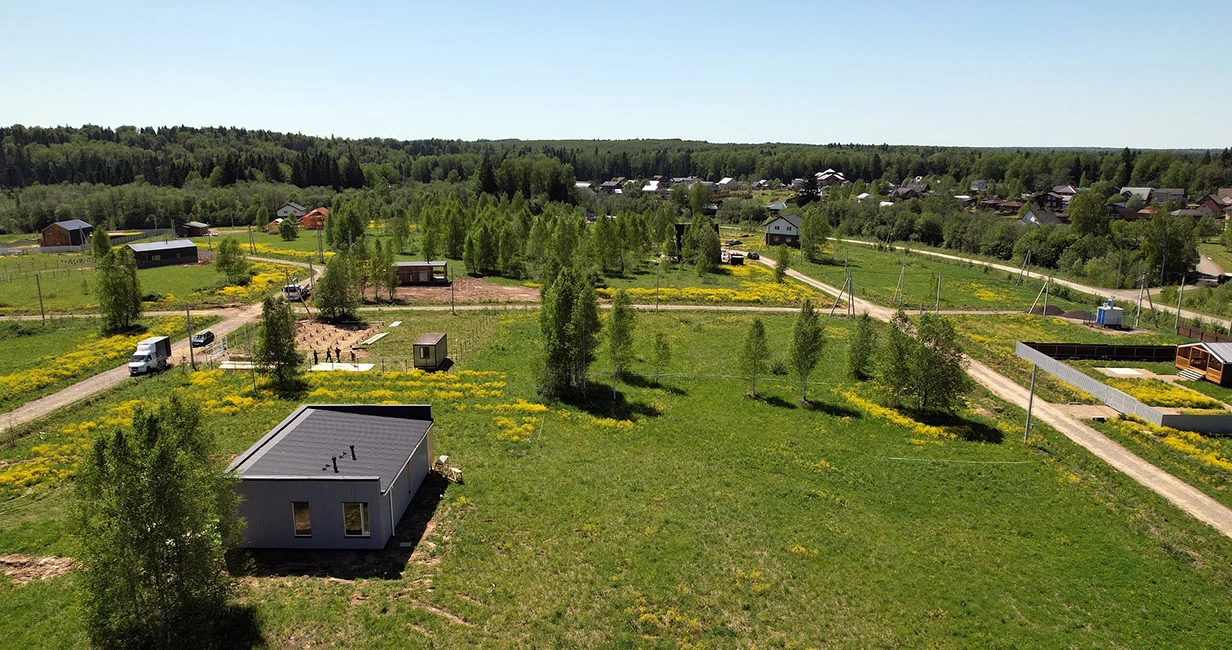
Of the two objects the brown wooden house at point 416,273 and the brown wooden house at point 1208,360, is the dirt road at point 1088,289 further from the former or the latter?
the brown wooden house at point 416,273

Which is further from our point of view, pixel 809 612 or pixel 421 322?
pixel 421 322

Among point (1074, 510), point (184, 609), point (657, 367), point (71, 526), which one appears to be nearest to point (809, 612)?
point (1074, 510)

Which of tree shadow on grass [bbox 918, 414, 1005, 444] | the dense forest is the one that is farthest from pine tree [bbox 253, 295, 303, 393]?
the dense forest

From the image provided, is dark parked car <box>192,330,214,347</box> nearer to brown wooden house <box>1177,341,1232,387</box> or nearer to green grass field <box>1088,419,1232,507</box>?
green grass field <box>1088,419,1232,507</box>

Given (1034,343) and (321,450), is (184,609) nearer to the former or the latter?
(321,450)

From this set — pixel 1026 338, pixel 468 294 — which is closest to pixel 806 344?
pixel 1026 338

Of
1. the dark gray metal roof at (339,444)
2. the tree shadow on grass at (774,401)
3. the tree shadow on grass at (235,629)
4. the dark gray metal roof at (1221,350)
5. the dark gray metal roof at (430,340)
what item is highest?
the dark gray metal roof at (339,444)

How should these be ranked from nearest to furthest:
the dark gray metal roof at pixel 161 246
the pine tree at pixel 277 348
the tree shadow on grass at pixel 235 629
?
the tree shadow on grass at pixel 235 629
the pine tree at pixel 277 348
the dark gray metal roof at pixel 161 246

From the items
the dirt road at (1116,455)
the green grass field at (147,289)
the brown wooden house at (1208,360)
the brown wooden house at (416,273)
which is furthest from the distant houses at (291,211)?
the brown wooden house at (1208,360)
